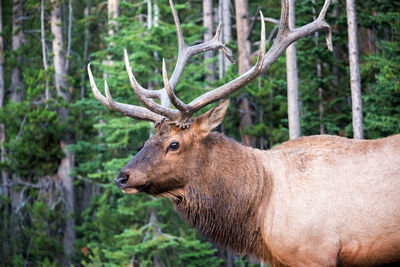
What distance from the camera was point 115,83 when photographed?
39.0ft

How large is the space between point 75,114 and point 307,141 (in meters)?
12.3

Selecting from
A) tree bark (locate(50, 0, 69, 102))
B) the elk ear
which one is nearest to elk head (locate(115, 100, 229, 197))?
the elk ear

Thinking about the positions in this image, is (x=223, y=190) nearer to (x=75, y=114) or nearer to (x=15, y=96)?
(x=75, y=114)

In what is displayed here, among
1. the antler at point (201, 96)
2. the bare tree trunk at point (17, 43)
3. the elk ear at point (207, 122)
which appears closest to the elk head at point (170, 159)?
the elk ear at point (207, 122)

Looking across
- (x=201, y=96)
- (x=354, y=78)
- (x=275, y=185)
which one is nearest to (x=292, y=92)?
(x=354, y=78)

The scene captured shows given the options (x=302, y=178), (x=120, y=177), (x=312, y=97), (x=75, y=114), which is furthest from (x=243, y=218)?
(x=75, y=114)

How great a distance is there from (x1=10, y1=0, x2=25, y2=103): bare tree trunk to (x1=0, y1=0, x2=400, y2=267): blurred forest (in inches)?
1.7

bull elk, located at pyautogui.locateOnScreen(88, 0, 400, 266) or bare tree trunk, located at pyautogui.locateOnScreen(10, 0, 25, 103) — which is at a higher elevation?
bare tree trunk, located at pyautogui.locateOnScreen(10, 0, 25, 103)

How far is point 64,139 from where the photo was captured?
1639 centimetres

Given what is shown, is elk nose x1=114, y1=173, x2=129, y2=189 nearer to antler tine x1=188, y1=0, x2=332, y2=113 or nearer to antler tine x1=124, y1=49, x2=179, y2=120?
antler tine x1=124, y1=49, x2=179, y2=120

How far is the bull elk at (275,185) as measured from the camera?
174 inches

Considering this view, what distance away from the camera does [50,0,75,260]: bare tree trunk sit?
16031 millimetres

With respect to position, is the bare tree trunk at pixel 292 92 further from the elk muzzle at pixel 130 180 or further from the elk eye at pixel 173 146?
the elk muzzle at pixel 130 180

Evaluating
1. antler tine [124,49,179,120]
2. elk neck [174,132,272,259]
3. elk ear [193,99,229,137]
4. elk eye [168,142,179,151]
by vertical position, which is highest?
antler tine [124,49,179,120]
